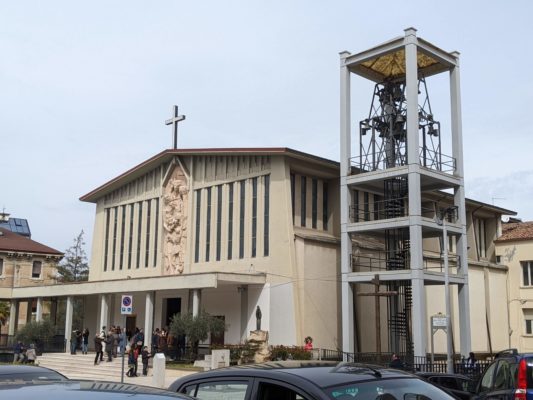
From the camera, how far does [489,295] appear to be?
44062mm

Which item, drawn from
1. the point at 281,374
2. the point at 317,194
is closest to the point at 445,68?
the point at 317,194

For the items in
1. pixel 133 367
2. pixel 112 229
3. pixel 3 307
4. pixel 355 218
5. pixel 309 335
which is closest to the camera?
pixel 133 367

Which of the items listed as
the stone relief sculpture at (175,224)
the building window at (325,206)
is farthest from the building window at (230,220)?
the building window at (325,206)

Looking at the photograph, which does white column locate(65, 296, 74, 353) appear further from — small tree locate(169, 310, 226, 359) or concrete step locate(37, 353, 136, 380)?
small tree locate(169, 310, 226, 359)

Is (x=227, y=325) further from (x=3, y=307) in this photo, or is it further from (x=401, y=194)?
(x=3, y=307)

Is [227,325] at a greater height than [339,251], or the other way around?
[339,251]

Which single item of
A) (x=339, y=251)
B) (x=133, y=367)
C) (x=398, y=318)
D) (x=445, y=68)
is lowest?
(x=133, y=367)

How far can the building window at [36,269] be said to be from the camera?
5744 cm

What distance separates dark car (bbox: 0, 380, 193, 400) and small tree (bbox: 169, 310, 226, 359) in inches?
1089

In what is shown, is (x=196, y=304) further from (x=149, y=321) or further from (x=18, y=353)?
(x=18, y=353)

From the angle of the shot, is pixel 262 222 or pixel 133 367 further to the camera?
pixel 262 222

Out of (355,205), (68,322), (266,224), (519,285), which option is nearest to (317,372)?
(266,224)

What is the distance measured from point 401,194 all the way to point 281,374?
2879 cm

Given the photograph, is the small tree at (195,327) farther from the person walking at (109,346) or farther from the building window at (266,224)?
the building window at (266,224)
